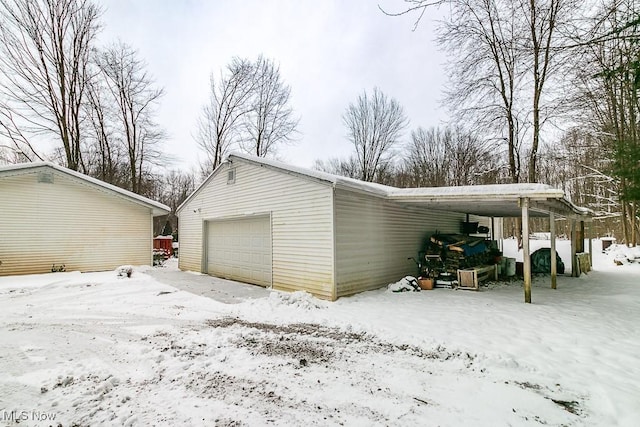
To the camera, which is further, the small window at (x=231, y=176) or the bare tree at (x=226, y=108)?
the bare tree at (x=226, y=108)

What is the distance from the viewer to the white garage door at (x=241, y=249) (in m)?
8.97

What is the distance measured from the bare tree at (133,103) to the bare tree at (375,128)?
47.7 feet

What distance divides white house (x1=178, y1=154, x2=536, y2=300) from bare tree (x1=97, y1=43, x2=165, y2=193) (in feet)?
38.0

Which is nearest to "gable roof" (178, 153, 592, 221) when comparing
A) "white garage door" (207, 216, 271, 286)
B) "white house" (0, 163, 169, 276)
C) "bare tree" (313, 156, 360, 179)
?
"white garage door" (207, 216, 271, 286)

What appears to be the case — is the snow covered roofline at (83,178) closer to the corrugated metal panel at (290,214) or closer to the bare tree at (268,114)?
the corrugated metal panel at (290,214)

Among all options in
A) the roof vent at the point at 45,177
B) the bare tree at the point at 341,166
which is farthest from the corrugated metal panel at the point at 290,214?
the bare tree at the point at 341,166

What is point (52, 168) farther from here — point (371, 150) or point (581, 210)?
point (371, 150)


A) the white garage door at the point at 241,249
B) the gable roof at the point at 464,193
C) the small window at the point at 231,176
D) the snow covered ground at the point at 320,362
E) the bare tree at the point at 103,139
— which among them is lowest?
the snow covered ground at the point at 320,362

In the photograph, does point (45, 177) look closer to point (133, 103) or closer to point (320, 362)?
point (133, 103)

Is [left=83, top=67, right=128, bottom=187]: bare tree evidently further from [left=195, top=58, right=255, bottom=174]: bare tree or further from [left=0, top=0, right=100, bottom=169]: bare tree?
[left=195, top=58, right=255, bottom=174]: bare tree

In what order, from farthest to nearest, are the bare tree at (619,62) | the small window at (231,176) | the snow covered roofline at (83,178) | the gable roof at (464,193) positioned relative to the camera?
the small window at (231,176) → the snow covered roofline at (83,178) → the gable roof at (464,193) → the bare tree at (619,62)

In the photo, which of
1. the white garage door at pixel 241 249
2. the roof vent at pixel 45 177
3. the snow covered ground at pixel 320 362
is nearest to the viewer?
the snow covered ground at pixel 320 362

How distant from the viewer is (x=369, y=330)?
→ 4.90 m

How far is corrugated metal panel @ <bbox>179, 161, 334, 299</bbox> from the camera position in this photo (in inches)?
Answer: 277
